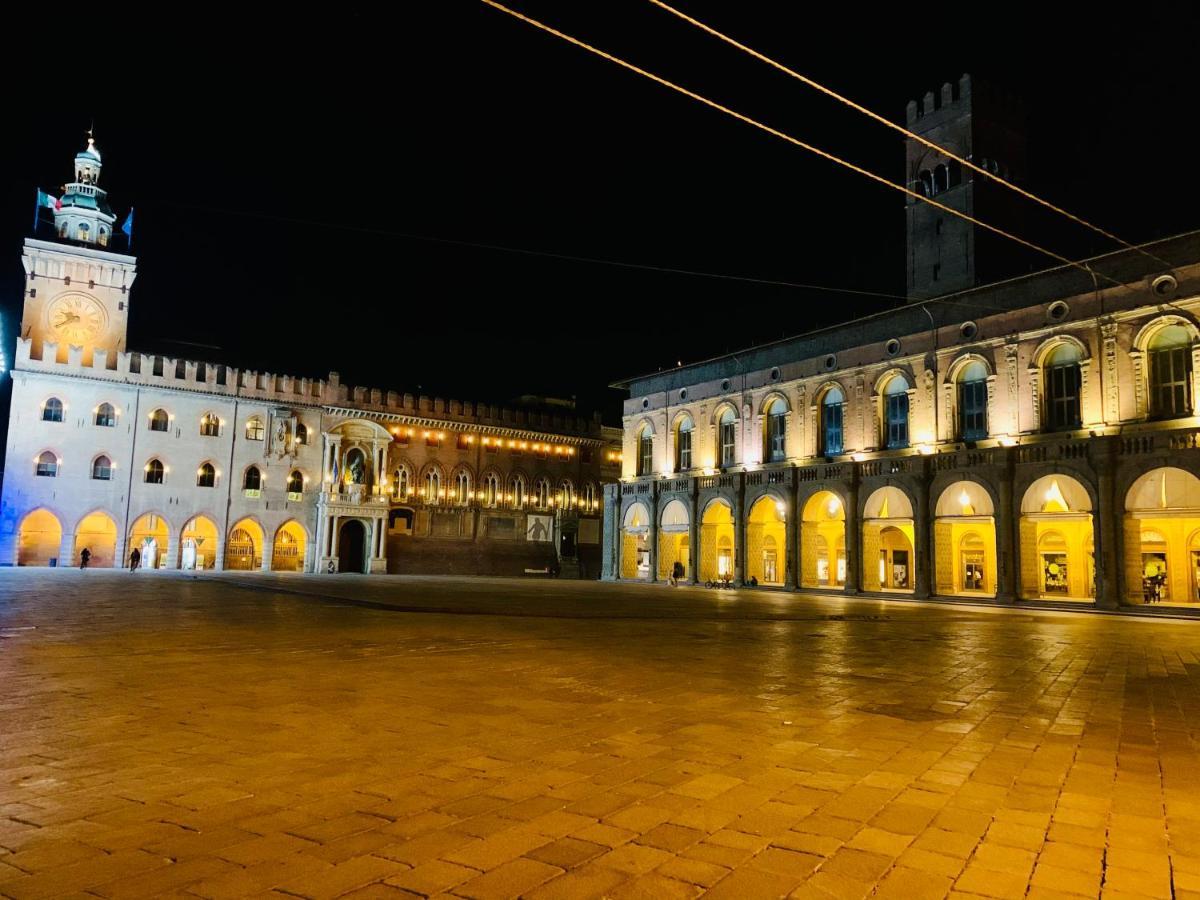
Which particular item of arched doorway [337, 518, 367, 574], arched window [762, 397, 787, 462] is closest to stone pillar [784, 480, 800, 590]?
arched window [762, 397, 787, 462]

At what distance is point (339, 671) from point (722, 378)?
37.7 metres

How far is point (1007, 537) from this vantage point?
31.0 meters

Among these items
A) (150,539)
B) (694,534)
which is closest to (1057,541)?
(694,534)

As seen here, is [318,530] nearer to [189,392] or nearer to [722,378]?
[189,392]

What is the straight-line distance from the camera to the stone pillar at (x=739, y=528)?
139 feet

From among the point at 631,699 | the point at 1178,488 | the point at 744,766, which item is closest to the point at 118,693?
the point at 631,699

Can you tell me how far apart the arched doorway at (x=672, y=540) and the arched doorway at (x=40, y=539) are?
33.6 meters

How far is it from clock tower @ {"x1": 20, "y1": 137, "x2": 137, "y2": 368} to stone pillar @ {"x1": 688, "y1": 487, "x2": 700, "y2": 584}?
35129mm

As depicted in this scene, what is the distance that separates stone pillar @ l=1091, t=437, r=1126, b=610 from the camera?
27.8 meters

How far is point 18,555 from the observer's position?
1758 inches

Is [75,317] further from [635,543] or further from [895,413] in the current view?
[895,413]

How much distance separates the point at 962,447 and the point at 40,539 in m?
47.6

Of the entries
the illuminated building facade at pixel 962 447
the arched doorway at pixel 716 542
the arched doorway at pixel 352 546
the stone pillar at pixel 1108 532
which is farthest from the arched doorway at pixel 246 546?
the stone pillar at pixel 1108 532

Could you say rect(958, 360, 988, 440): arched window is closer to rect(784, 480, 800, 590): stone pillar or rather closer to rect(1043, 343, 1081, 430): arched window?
rect(1043, 343, 1081, 430): arched window
